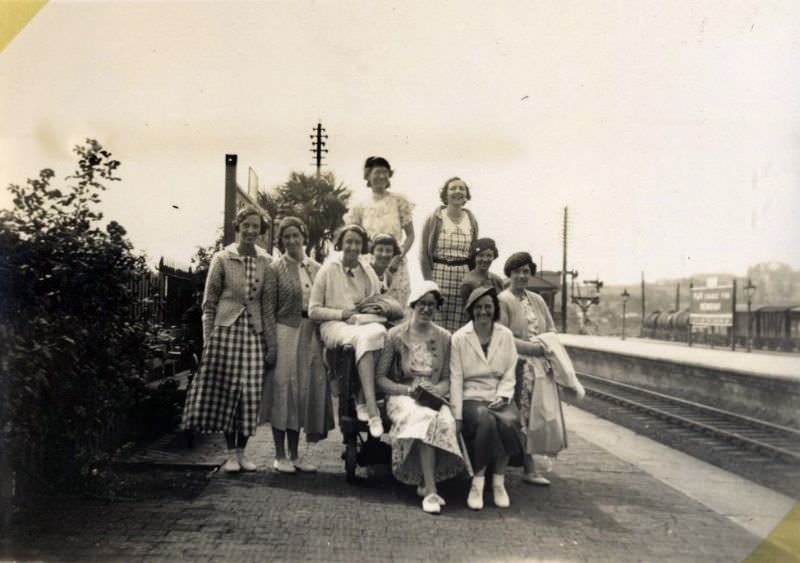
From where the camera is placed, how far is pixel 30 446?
15.2 ft

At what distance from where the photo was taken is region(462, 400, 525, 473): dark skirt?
199 inches

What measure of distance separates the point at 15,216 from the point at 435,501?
315cm

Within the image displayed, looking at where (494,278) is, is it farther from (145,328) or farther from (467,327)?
(145,328)

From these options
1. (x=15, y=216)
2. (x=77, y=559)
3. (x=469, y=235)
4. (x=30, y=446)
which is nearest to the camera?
(x=77, y=559)

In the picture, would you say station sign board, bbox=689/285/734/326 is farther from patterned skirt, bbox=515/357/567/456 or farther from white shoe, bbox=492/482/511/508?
white shoe, bbox=492/482/511/508

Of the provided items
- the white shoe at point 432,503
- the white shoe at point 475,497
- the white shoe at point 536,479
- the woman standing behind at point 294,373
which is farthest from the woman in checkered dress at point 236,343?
the white shoe at point 536,479

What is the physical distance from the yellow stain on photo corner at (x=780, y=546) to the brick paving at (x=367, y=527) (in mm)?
81

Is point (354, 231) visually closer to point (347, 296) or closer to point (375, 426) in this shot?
point (347, 296)

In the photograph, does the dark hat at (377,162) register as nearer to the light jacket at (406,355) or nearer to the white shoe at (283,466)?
the light jacket at (406,355)

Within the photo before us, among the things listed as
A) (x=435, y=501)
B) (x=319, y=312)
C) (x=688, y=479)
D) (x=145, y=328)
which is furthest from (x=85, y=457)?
(x=688, y=479)

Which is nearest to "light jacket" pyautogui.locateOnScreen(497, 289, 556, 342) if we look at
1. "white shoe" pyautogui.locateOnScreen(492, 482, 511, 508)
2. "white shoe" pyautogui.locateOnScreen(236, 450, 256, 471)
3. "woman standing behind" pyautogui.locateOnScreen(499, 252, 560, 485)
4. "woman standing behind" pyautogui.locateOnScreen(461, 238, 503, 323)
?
"woman standing behind" pyautogui.locateOnScreen(499, 252, 560, 485)

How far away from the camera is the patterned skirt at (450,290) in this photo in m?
6.63

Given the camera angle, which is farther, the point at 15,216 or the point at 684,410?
the point at 684,410

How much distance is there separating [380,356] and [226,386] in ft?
4.02
